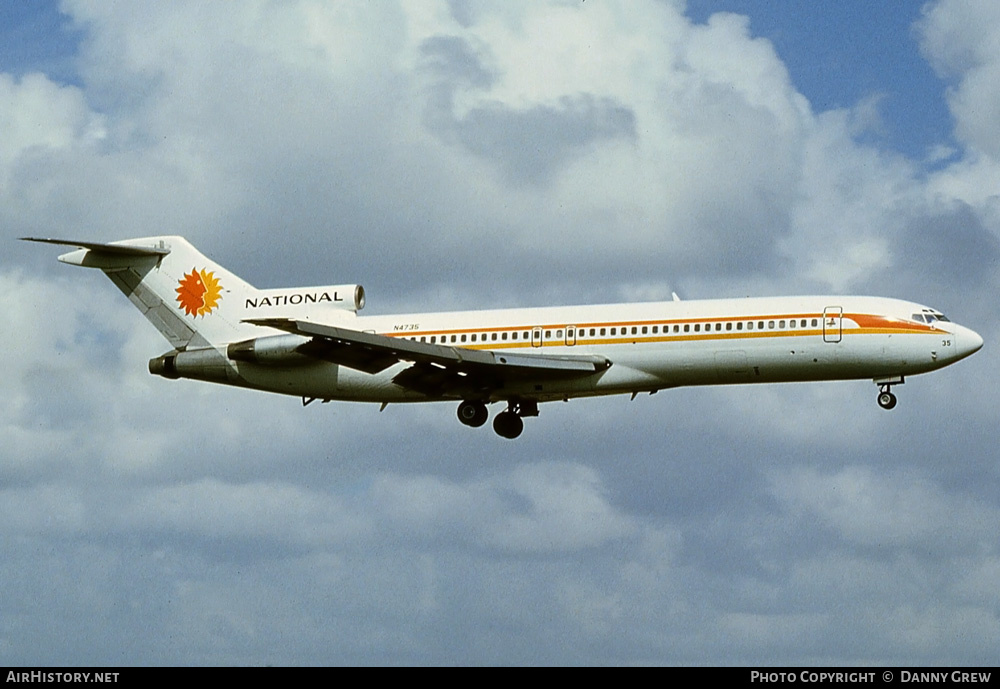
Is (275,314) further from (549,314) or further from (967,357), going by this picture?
(967,357)

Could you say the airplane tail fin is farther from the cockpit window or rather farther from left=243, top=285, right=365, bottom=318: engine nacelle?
the cockpit window

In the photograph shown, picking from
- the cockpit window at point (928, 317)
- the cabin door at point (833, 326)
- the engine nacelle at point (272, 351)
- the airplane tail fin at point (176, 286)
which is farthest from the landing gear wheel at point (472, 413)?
the cockpit window at point (928, 317)

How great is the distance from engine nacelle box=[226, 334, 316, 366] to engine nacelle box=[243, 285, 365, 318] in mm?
2296

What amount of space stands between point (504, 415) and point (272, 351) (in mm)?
8961

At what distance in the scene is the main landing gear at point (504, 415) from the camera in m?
57.4

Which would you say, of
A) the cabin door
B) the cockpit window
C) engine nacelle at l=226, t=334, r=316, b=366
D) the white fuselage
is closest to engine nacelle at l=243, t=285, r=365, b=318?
engine nacelle at l=226, t=334, r=316, b=366

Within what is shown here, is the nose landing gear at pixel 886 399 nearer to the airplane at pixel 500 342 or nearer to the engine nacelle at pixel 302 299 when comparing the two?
the airplane at pixel 500 342

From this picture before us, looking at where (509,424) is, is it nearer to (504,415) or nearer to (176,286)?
(504,415)

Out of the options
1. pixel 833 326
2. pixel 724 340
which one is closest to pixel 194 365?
pixel 724 340

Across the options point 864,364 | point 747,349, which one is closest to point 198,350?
point 747,349

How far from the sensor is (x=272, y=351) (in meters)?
57.4

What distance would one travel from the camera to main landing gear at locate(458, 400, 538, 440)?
188 ft

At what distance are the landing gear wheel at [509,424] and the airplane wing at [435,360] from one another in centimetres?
283

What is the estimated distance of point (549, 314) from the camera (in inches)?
2206
